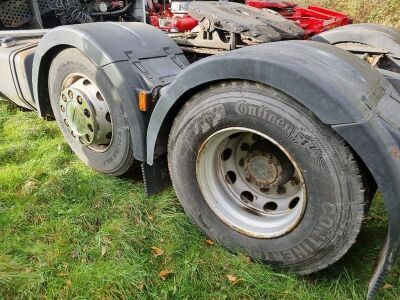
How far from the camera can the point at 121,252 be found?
7.54 ft

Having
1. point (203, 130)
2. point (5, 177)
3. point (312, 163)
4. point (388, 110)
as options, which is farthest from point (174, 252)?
point (5, 177)

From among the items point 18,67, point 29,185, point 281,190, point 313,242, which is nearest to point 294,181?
point 281,190

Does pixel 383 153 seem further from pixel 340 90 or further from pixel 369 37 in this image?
pixel 369 37

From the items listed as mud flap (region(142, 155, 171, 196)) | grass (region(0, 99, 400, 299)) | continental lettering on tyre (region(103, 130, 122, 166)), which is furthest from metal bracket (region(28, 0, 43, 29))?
mud flap (region(142, 155, 171, 196))

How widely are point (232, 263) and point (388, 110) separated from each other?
3.88 ft

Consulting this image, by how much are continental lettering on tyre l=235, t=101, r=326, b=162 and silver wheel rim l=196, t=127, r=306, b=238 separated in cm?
21

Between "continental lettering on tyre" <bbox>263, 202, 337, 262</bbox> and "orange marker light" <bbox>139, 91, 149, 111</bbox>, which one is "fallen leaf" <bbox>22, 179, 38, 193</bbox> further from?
"continental lettering on tyre" <bbox>263, 202, 337, 262</bbox>

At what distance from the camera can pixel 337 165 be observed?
1.75m

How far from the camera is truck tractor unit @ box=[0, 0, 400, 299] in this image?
5.70 ft

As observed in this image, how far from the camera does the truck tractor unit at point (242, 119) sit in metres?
1.74

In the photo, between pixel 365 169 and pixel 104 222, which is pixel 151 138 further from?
pixel 365 169

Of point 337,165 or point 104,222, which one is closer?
point 337,165

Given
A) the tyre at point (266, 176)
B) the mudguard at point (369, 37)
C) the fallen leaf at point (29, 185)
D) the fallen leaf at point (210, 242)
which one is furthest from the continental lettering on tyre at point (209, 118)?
the mudguard at point (369, 37)

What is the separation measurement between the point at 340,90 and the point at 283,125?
309 millimetres
